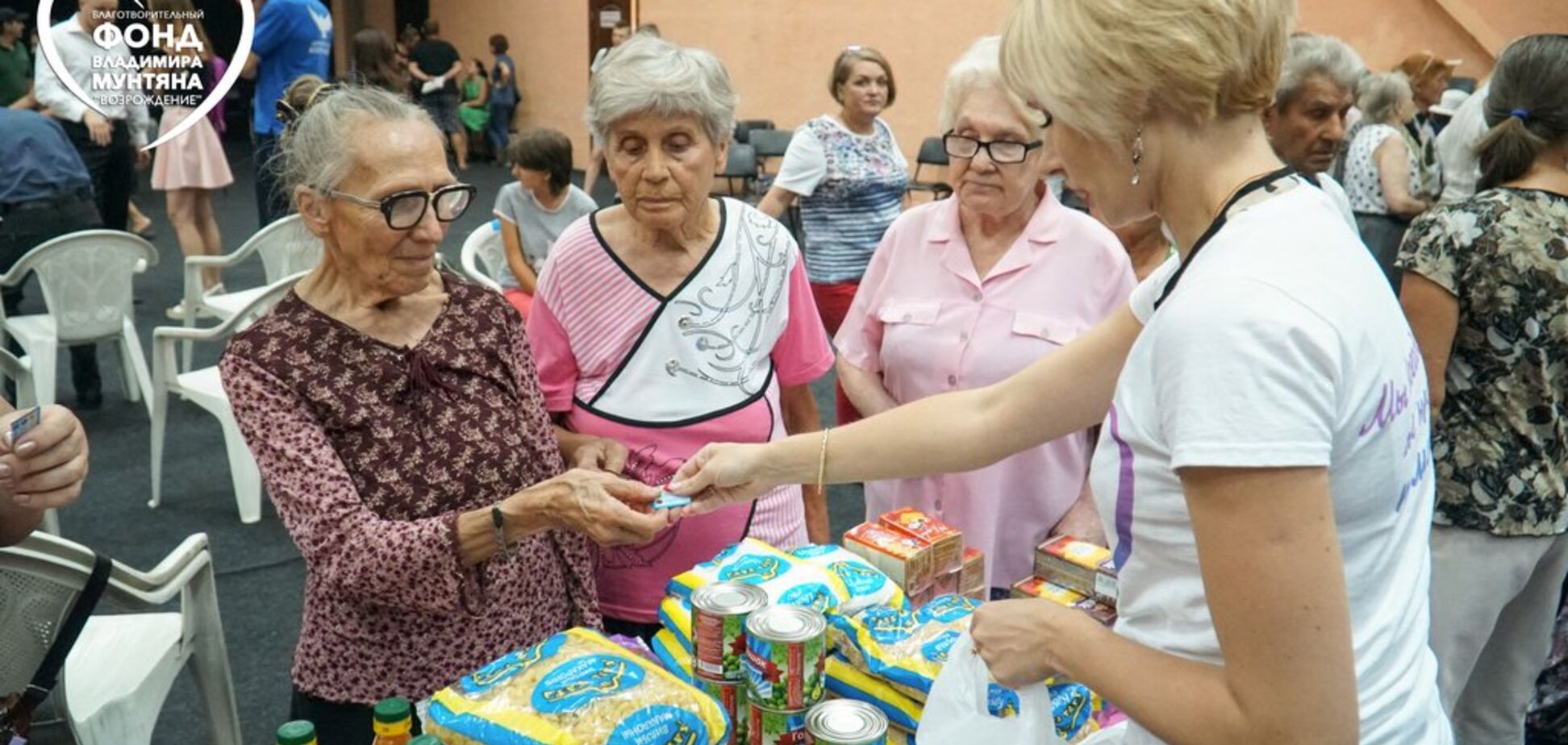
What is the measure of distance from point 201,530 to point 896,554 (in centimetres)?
348

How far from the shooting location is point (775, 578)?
59.4 inches

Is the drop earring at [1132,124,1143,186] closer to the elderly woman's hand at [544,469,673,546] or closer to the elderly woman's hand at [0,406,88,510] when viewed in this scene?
the elderly woman's hand at [544,469,673,546]

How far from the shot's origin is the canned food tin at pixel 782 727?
1263mm

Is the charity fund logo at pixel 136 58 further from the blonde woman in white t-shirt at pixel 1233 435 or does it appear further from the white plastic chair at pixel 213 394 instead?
the blonde woman in white t-shirt at pixel 1233 435

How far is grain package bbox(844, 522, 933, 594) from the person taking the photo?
63.7 inches

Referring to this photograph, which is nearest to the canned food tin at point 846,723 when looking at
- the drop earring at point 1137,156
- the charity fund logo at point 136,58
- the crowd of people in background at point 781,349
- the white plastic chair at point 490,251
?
the crowd of people in background at point 781,349

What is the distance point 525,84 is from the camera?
14.7 meters

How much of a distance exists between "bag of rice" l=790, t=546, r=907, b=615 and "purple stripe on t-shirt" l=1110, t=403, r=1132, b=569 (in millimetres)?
438

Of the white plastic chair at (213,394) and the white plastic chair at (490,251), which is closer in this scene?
the white plastic chair at (213,394)

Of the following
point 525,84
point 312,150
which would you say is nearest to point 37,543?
point 312,150

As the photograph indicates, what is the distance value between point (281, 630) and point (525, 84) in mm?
12197

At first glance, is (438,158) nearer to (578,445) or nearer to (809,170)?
(578,445)

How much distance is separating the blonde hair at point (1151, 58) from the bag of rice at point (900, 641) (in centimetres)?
66

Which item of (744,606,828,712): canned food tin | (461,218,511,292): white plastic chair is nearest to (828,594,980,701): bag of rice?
(744,606,828,712): canned food tin
